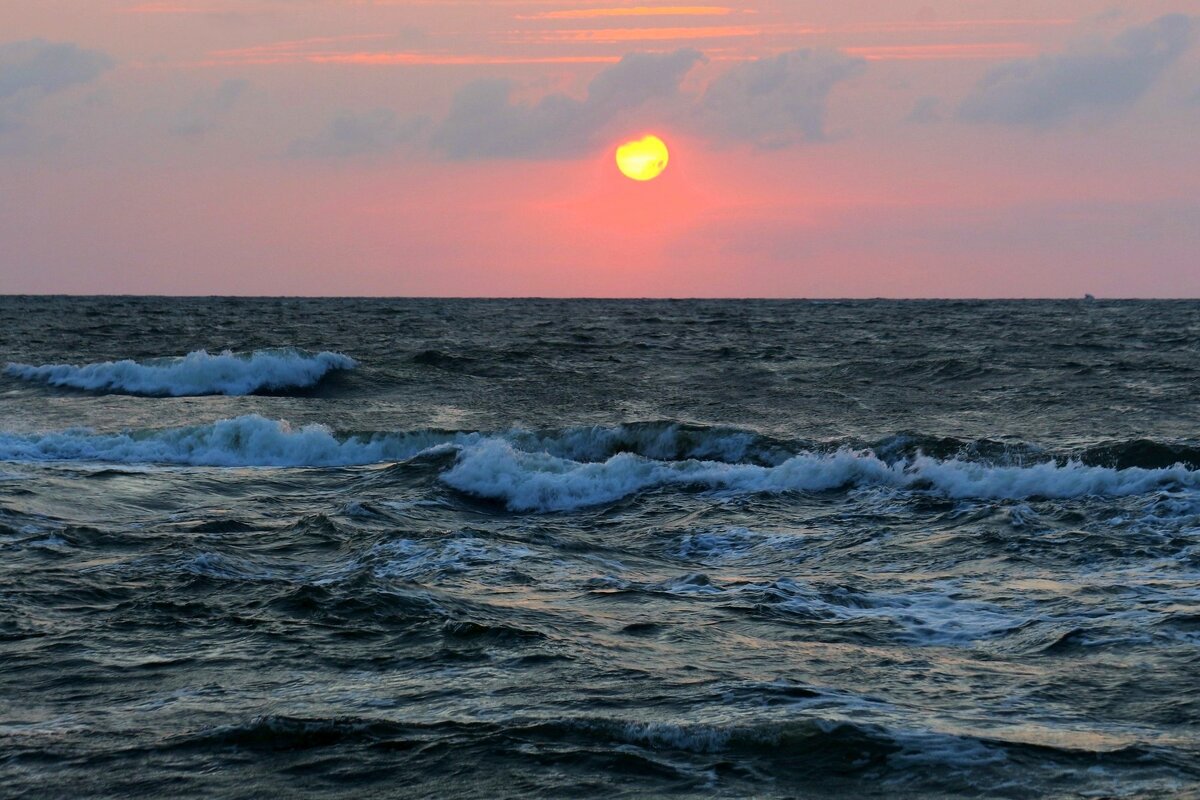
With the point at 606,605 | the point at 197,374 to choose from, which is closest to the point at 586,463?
the point at 606,605

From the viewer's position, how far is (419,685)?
6988mm

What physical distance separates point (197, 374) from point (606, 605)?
23.3 m

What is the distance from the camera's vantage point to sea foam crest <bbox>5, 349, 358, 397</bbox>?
96.4 feet

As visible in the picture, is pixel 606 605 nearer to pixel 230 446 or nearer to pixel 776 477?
pixel 776 477

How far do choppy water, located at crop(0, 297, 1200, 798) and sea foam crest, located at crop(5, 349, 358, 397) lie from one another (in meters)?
6.21

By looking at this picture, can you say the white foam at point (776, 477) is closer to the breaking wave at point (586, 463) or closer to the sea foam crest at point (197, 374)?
the breaking wave at point (586, 463)

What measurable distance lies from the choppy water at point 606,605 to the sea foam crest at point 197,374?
6209mm

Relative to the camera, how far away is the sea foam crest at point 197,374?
29391 mm

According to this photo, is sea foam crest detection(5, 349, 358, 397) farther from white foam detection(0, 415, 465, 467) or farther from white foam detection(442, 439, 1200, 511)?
white foam detection(442, 439, 1200, 511)

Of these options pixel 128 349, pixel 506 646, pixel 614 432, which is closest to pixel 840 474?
pixel 614 432

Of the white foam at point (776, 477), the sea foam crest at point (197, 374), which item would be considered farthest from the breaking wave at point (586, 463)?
the sea foam crest at point (197, 374)

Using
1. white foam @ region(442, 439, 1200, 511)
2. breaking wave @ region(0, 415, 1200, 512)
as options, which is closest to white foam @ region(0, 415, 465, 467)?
breaking wave @ region(0, 415, 1200, 512)

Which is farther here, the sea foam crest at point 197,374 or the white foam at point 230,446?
the sea foam crest at point 197,374

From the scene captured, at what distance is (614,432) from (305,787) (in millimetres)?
14349
